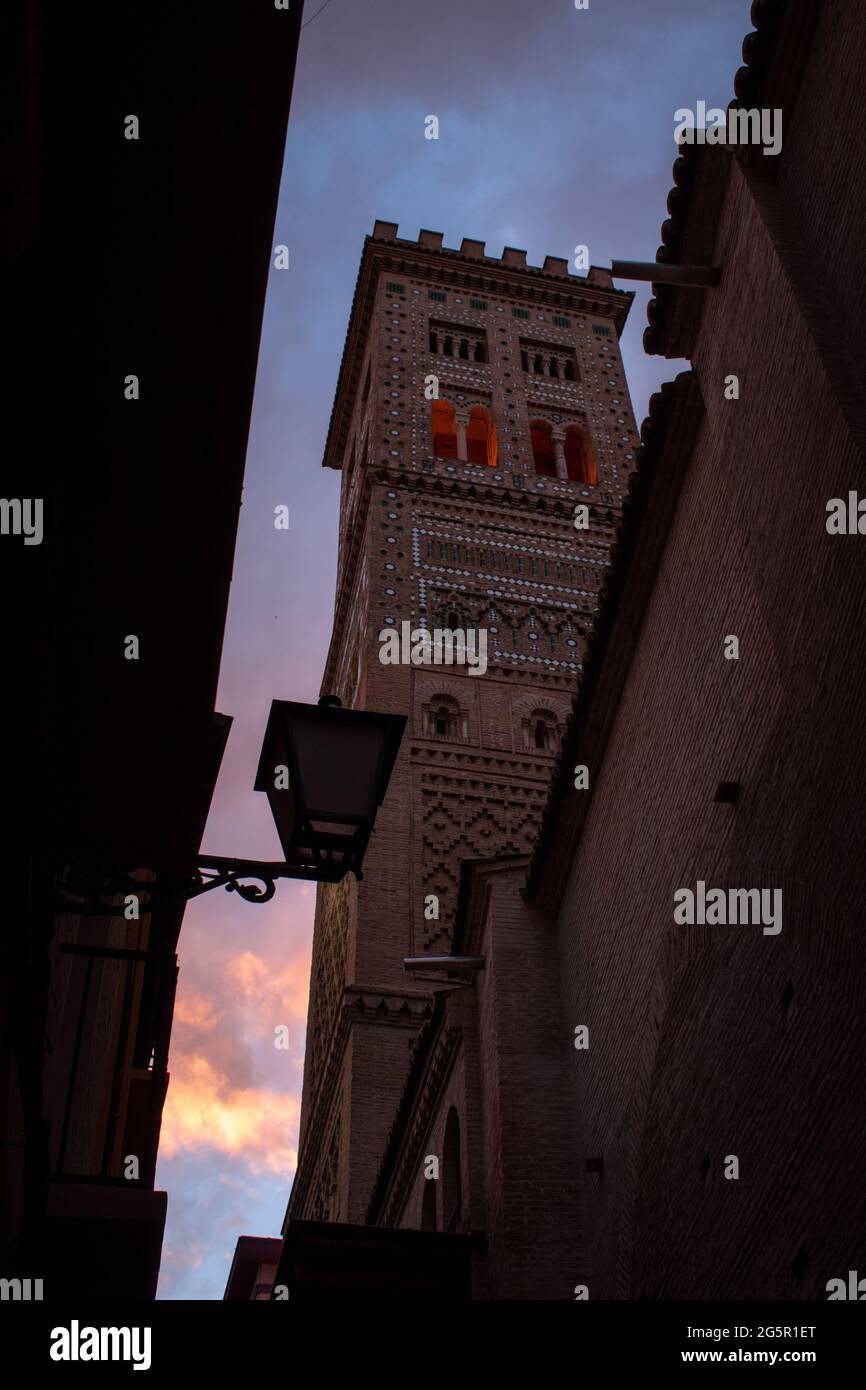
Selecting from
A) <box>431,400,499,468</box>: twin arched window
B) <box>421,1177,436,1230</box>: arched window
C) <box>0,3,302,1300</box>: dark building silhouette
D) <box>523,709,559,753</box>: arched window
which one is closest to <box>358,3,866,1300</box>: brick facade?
<box>421,1177,436,1230</box>: arched window

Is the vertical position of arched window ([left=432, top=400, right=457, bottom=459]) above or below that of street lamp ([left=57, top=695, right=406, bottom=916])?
above

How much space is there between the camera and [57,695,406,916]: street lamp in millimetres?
3268

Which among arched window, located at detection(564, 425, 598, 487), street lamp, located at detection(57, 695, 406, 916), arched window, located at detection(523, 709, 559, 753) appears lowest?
street lamp, located at detection(57, 695, 406, 916)

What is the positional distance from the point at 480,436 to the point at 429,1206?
50.5ft

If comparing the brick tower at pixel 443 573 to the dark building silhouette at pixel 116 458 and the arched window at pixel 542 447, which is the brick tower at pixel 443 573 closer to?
the arched window at pixel 542 447

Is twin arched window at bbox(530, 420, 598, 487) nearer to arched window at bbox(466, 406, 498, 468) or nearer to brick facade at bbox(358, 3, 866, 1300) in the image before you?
arched window at bbox(466, 406, 498, 468)

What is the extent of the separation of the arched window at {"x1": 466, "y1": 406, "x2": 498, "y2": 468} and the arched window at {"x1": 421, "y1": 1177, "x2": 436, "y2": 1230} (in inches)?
567

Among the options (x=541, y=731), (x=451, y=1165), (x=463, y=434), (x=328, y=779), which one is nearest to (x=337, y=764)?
(x=328, y=779)

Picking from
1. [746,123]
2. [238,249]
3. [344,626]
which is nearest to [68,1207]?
[238,249]
